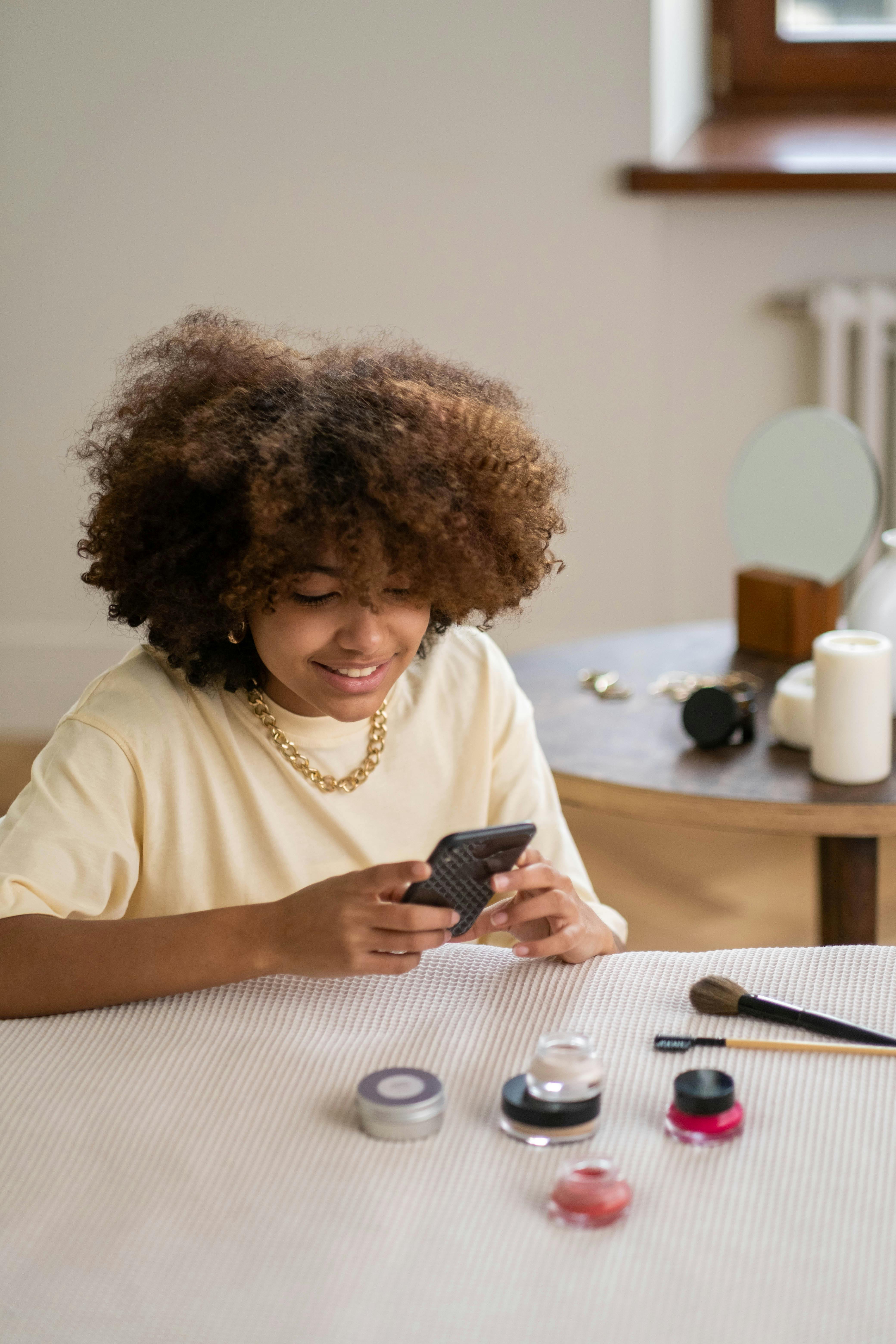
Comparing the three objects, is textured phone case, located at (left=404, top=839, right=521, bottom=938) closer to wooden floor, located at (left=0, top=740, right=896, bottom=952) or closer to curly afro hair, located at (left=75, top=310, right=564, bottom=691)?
curly afro hair, located at (left=75, top=310, right=564, bottom=691)

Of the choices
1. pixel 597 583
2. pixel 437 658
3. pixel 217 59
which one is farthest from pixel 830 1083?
pixel 217 59

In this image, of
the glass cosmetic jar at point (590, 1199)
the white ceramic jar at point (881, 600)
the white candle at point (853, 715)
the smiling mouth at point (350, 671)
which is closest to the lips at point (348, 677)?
the smiling mouth at point (350, 671)

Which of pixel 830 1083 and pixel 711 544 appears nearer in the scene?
pixel 830 1083

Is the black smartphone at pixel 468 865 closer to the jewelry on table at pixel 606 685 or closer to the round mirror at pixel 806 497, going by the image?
the jewelry on table at pixel 606 685

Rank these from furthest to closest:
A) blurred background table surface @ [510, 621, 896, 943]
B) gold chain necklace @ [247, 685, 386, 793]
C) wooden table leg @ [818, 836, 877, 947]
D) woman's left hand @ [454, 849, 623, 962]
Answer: wooden table leg @ [818, 836, 877, 947], blurred background table surface @ [510, 621, 896, 943], gold chain necklace @ [247, 685, 386, 793], woman's left hand @ [454, 849, 623, 962]

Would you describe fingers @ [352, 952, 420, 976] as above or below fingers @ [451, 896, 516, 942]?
above

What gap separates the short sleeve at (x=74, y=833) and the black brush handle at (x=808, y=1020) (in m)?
0.51

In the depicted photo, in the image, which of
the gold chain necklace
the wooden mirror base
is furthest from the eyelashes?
the wooden mirror base

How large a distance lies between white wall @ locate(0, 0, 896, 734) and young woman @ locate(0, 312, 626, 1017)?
2110 mm

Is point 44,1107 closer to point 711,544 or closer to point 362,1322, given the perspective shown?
point 362,1322

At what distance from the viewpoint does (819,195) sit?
3332 mm

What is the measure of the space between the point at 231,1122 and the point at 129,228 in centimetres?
311

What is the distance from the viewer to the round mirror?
7.38ft

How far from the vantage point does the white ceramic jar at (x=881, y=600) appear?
188 centimetres
